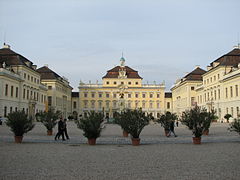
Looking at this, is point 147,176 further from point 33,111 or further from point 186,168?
point 33,111

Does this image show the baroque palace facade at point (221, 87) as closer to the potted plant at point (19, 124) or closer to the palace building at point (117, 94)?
the palace building at point (117, 94)

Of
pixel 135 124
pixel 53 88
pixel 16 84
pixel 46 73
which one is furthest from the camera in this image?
pixel 46 73

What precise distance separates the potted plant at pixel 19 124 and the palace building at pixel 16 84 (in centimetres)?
2013

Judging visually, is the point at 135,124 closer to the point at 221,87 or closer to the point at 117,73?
the point at 221,87

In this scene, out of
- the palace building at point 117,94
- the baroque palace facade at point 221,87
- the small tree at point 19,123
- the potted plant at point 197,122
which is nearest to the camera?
the potted plant at point 197,122

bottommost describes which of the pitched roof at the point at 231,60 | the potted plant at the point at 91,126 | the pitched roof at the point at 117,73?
the potted plant at the point at 91,126

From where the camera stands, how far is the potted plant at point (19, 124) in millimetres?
14227

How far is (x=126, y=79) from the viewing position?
272 ft

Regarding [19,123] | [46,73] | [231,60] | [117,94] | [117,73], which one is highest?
[117,73]

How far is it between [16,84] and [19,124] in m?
30.3

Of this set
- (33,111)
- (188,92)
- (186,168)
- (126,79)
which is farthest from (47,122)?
(126,79)

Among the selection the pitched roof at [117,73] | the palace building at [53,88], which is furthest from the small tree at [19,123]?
the pitched roof at [117,73]

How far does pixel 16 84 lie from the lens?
140 feet

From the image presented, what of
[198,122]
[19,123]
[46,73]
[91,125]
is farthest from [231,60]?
[19,123]
